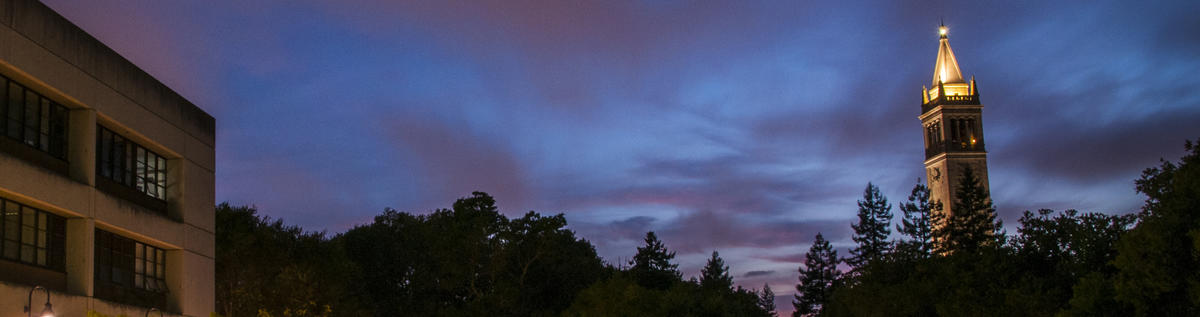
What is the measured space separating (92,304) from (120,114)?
4.34 meters

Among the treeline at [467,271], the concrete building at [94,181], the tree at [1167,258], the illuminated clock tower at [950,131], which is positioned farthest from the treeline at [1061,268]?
the illuminated clock tower at [950,131]

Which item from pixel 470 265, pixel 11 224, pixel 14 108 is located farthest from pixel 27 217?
pixel 470 265

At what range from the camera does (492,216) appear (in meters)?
72.6

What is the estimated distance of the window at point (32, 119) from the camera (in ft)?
71.1

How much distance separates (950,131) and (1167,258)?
324 feet

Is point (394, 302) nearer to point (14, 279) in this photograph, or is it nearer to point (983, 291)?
point (983, 291)

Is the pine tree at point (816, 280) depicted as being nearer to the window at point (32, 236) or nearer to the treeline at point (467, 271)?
the treeline at point (467, 271)

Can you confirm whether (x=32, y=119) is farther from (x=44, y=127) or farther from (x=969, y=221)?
(x=969, y=221)

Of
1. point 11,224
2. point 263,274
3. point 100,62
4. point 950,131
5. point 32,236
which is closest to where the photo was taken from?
point 11,224

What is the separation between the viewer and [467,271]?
69062mm

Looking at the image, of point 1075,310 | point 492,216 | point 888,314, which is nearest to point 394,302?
point 492,216

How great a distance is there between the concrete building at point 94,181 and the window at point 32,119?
0.03 metres

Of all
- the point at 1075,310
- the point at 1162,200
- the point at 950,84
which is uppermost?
the point at 950,84

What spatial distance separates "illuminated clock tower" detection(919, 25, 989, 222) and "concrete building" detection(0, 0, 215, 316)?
100772mm
